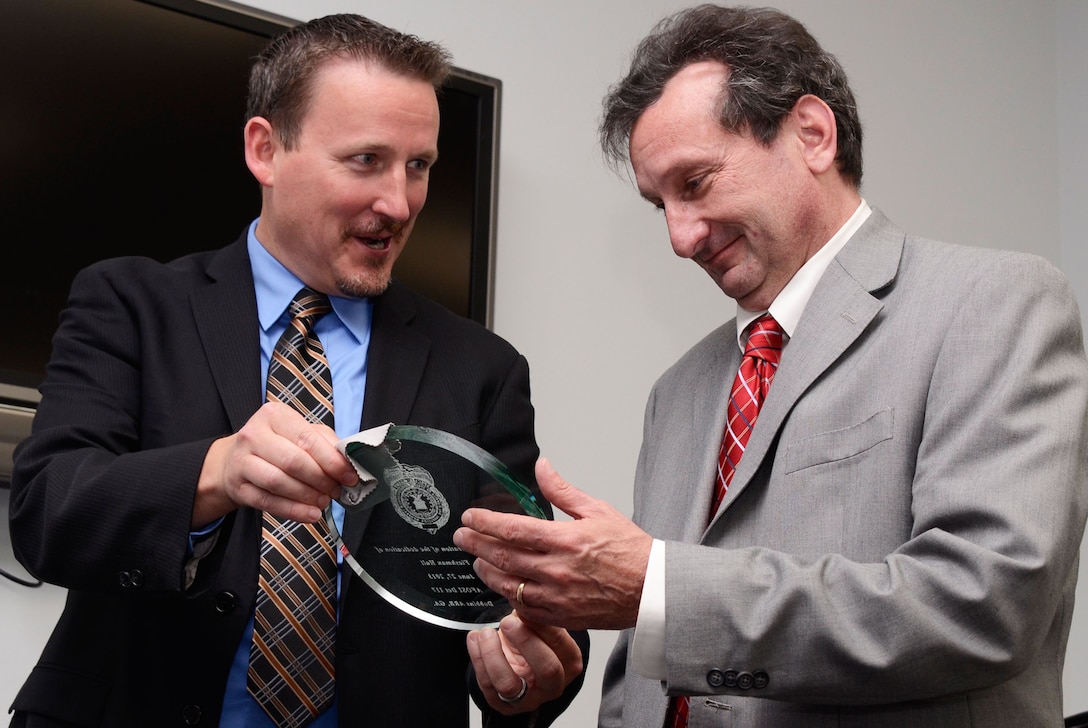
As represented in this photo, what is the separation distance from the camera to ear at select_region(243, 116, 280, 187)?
6.59 feet

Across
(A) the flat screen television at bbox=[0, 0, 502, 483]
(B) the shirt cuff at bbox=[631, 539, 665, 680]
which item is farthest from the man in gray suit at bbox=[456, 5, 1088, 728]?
(A) the flat screen television at bbox=[0, 0, 502, 483]

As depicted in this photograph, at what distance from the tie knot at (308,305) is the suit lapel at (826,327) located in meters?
0.72

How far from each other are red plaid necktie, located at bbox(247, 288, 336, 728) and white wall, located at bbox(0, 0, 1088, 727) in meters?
1.00

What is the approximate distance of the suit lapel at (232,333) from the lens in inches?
67.4

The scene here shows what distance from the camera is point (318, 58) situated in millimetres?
1959

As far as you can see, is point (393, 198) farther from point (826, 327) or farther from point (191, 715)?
point (191, 715)

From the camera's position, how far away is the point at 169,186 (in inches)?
100

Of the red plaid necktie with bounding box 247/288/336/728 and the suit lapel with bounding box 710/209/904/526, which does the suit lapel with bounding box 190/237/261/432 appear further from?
the suit lapel with bounding box 710/209/904/526

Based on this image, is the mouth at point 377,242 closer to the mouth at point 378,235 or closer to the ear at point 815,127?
the mouth at point 378,235

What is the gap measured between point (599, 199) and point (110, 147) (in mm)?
1309

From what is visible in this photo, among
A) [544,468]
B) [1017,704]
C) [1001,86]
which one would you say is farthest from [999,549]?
[1001,86]

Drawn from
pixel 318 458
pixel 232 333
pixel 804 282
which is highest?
pixel 804 282

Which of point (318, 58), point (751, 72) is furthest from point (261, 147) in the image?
point (751, 72)

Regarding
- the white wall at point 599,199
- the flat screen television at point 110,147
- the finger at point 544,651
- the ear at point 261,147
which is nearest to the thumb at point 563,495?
the finger at point 544,651
